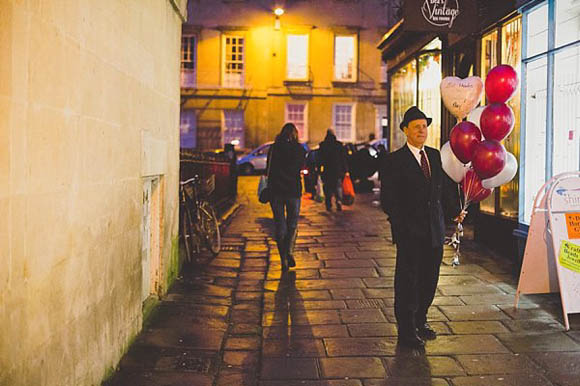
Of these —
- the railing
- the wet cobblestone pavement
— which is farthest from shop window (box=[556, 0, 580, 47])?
the railing

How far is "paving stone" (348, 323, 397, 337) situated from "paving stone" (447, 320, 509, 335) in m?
0.57

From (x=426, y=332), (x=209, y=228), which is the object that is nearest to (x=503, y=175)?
(x=426, y=332)

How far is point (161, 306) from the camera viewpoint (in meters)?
6.50

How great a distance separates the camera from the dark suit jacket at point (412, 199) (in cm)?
527

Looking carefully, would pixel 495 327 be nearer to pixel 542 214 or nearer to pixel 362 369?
pixel 542 214

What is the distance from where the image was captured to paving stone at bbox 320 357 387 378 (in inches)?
183

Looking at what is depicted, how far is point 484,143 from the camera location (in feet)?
19.5

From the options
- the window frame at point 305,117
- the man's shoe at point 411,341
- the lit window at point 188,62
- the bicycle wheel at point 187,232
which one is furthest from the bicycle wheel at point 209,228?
the lit window at point 188,62

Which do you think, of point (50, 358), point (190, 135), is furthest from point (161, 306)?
point (190, 135)

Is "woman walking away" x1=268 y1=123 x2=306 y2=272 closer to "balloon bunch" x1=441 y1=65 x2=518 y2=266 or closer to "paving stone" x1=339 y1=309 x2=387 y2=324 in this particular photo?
"paving stone" x1=339 y1=309 x2=387 y2=324

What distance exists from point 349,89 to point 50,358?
106 feet

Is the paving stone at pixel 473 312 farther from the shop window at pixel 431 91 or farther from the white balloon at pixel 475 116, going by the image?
the shop window at pixel 431 91

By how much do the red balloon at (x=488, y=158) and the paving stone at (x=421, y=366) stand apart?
191 cm

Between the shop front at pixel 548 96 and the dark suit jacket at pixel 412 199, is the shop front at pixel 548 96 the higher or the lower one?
the higher one
